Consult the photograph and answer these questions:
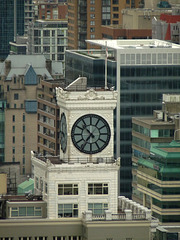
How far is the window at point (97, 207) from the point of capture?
13138 cm

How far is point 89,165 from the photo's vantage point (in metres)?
131

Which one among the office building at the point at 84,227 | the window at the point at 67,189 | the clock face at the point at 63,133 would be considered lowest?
the office building at the point at 84,227

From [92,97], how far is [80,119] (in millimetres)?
2013

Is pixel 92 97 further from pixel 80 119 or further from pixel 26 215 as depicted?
pixel 26 215

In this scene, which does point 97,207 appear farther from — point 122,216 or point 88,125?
point 88,125

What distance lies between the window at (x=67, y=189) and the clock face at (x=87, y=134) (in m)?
3.33

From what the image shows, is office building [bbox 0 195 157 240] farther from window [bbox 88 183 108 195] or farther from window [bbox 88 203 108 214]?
window [bbox 88 183 108 195]

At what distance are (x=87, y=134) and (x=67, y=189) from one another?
486 cm

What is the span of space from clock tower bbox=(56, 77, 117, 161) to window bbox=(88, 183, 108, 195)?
2.40 m

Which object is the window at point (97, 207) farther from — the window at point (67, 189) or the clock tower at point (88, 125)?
the clock tower at point (88, 125)

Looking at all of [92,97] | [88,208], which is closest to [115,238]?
[88,208]

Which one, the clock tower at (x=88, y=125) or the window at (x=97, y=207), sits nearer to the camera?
the window at (x=97, y=207)

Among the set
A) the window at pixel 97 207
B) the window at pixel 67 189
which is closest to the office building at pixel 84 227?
the window at pixel 97 207

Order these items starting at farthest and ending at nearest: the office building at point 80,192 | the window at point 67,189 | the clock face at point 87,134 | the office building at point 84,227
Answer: the clock face at point 87,134 < the window at point 67,189 < the office building at point 80,192 < the office building at point 84,227
